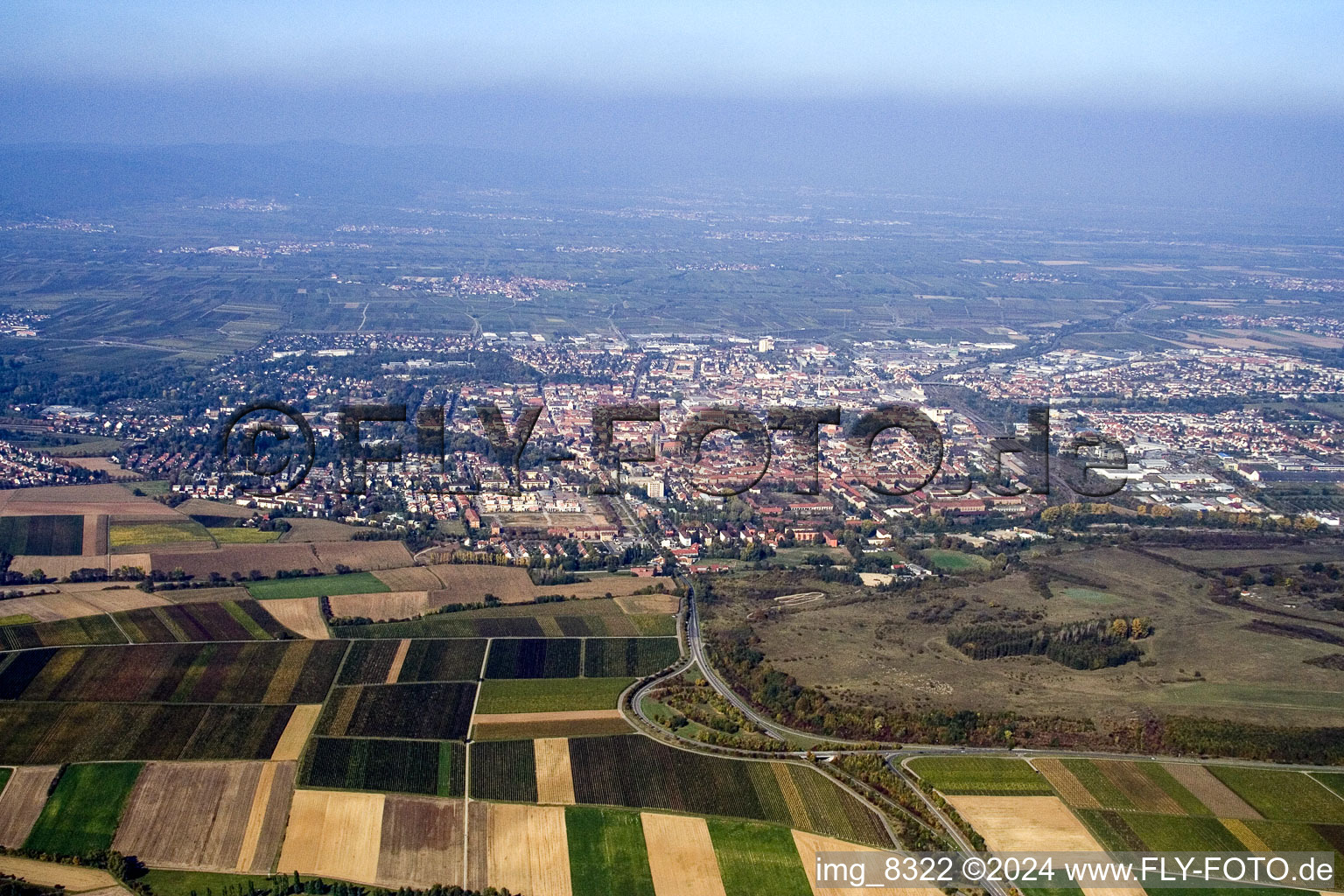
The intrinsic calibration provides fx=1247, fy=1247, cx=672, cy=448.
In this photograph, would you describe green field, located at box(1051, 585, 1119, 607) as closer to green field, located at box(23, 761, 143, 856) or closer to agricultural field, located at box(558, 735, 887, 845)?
agricultural field, located at box(558, 735, 887, 845)

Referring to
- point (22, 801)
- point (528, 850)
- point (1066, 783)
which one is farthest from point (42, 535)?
point (1066, 783)

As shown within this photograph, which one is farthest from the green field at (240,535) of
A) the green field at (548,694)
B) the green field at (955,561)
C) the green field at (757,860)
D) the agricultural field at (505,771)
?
the green field at (757,860)

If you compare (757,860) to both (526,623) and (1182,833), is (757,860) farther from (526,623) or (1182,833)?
(526,623)

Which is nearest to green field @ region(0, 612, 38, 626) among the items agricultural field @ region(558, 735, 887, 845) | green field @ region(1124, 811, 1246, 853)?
agricultural field @ region(558, 735, 887, 845)

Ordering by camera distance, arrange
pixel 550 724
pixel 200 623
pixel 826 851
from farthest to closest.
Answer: pixel 200 623, pixel 550 724, pixel 826 851

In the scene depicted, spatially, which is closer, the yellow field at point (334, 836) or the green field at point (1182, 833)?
the yellow field at point (334, 836)

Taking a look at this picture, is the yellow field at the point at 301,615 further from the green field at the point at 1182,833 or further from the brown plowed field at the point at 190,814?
the green field at the point at 1182,833

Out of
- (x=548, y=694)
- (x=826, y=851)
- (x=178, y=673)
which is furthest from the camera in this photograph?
(x=548, y=694)
